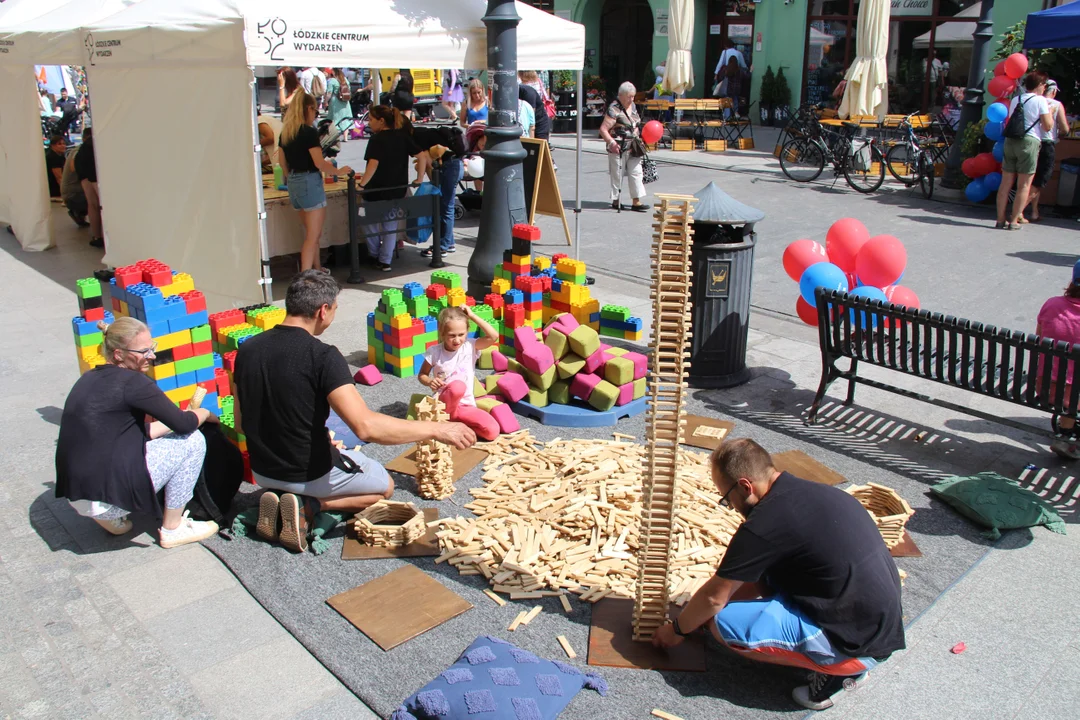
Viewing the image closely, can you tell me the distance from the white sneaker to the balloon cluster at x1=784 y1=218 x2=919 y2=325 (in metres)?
4.46

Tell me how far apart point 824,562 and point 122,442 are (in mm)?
3379

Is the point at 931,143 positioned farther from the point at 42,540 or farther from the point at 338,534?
the point at 42,540

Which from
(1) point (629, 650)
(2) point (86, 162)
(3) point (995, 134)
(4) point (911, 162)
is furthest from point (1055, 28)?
(2) point (86, 162)

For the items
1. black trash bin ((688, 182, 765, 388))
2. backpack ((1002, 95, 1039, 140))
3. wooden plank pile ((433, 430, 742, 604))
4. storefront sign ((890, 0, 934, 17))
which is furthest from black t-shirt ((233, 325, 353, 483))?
storefront sign ((890, 0, 934, 17))

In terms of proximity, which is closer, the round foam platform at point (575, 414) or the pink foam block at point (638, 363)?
the round foam platform at point (575, 414)

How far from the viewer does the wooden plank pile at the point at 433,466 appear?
5.31 m

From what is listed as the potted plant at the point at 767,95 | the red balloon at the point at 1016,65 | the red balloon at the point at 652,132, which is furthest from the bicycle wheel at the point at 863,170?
the potted plant at the point at 767,95

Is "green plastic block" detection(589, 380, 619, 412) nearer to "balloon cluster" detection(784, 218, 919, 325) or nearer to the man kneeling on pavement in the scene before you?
"balloon cluster" detection(784, 218, 919, 325)

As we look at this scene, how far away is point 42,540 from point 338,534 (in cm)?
158

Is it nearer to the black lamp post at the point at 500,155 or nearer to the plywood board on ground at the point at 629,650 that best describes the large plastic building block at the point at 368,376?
the black lamp post at the point at 500,155

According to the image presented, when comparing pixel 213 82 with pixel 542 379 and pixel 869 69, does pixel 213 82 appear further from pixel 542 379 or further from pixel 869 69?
pixel 869 69

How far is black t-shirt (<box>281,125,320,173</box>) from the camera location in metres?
9.05

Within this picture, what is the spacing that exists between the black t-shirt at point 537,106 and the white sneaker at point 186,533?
394 inches

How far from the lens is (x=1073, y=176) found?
13.2 meters
